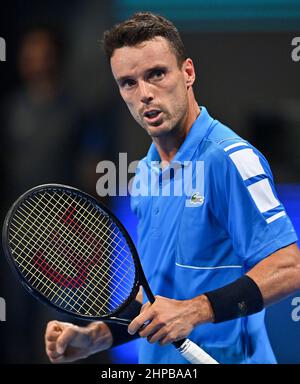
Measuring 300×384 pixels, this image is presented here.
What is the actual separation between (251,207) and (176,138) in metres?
0.35

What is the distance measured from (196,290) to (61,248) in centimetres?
44

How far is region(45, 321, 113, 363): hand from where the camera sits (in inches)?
81.2

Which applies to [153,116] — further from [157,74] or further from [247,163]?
[247,163]

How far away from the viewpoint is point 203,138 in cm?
208

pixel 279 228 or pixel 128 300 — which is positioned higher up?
pixel 279 228

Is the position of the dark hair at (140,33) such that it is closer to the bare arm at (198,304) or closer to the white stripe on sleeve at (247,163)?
the white stripe on sleeve at (247,163)

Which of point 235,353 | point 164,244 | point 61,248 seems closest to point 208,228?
point 164,244

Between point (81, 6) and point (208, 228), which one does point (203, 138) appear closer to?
point (208, 228)

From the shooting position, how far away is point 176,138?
219 centimetres

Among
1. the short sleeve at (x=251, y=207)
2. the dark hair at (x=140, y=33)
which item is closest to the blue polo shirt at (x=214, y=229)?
the short sleeve at (x=251, y=207)

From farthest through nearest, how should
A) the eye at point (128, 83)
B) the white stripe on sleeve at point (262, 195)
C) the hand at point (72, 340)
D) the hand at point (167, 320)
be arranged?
1. the eye at point (128, 83)
2. the hand at point (72, 340)
3. the white stripe on sleeve at point (262, 195)
4. the hand at point (167, 320)

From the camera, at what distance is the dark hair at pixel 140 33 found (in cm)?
215

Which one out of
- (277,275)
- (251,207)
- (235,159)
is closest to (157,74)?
(235,159)

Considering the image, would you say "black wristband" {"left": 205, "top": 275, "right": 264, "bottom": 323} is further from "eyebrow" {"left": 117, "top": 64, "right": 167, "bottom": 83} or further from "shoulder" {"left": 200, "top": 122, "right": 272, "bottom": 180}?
"eyebrow" {"left": 117, "top": 64, "right": 167, "bottom": 83}
